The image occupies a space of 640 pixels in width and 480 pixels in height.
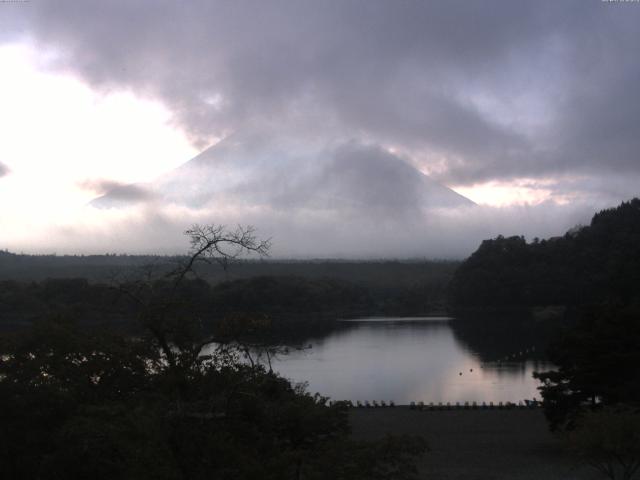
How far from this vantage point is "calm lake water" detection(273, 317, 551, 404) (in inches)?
837

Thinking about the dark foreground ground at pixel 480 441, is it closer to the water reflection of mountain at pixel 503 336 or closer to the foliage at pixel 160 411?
the foliage at pixel 160 411

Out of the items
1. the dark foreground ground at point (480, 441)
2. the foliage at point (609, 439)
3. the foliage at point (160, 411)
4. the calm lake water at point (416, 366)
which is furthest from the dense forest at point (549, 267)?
the foliage at point (160, 411)

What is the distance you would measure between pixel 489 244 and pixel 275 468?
54.1m

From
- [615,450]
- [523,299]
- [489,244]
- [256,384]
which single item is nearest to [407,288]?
[489,244]

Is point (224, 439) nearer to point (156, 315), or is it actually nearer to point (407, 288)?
point (156, 315)

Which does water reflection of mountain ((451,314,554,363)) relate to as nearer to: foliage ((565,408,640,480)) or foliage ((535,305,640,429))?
foliage ((535,305,640,429))

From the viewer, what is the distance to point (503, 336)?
122 feet

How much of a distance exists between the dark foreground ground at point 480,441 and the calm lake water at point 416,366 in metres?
4.06

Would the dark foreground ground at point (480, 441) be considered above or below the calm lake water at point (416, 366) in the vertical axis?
above

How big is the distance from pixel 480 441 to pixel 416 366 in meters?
13.6

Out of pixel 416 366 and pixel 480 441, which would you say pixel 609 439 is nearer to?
pixel 480 441

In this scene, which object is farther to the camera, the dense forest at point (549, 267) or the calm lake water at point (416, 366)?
the dense forest at point (549, 267)

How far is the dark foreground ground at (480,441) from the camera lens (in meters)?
10.8

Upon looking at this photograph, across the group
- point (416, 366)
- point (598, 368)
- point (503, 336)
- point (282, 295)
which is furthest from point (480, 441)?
point (282, 295)
